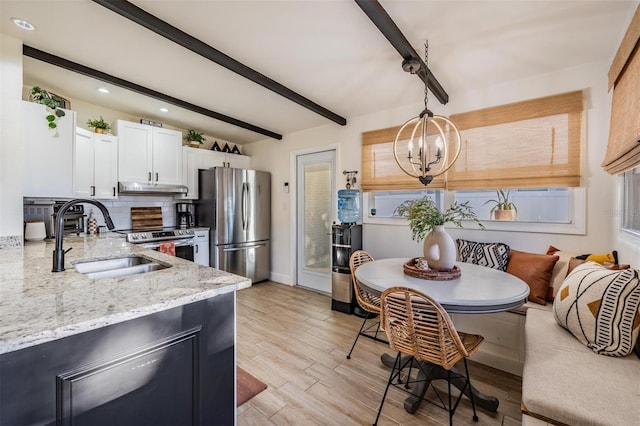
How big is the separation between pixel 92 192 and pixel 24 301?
2.96 m

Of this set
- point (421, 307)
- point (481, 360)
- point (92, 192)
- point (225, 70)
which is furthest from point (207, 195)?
point (481, 360)

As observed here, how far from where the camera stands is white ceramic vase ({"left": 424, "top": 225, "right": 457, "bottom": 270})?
1.94 m

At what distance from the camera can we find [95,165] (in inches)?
131

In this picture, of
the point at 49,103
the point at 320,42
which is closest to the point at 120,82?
the point at 49,103

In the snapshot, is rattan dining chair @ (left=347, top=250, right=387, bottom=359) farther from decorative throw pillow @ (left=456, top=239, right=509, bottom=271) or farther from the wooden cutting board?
the wooden cutting board

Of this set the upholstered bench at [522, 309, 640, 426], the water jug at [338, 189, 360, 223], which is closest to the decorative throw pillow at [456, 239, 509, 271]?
the upholstered bench at [522, 309, 640, 426]

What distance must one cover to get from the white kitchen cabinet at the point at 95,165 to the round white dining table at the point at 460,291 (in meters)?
3.34

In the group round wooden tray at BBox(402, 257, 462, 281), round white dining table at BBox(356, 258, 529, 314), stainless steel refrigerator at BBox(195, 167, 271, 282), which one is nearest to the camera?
round white dining table at BBox(356, 258, 529, 314)

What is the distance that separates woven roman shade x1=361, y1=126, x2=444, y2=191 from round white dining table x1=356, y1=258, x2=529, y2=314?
1328 mm

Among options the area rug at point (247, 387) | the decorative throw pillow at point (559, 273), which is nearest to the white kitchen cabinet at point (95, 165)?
the area rug at point (247, 387)

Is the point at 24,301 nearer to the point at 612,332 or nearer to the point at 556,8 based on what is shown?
the point at 612,332

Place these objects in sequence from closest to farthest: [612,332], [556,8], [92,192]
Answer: [612,332], [556,8], [92,192]

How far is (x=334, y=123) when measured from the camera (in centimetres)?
391

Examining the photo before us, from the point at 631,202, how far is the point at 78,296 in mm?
3338
